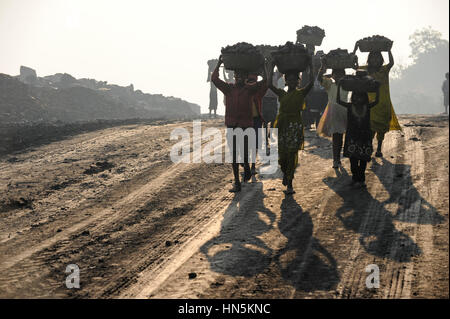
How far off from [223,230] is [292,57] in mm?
2892

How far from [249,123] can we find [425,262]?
3.95 metres

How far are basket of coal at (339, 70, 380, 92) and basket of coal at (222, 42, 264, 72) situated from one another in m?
1.45

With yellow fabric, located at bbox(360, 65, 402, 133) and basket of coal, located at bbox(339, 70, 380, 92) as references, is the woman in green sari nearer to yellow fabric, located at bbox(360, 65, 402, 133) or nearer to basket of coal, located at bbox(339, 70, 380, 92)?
basket of coal, located at bbox(339, 70, 380, 92)

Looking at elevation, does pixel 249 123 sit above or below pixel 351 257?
above

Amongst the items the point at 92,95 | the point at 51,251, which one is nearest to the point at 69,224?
the point at 51,251

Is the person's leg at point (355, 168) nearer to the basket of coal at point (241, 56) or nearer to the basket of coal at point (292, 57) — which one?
the basket of coal at point (292, 57)

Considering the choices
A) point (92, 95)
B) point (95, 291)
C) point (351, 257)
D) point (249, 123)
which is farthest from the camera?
point (92, 95)

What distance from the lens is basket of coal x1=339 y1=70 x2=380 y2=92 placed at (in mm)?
7480

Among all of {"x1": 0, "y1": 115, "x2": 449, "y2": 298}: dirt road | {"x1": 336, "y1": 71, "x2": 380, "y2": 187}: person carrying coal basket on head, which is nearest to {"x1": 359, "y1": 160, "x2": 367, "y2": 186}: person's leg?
{"x1": 336, "y1": 71, "x2": 380, "y2": 187}: person carrying coal basket on head

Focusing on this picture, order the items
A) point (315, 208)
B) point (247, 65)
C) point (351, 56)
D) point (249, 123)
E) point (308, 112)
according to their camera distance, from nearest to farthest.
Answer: point (315, 208) → point (247, 65) → point (249, 123) → point (351, 56) → point (308, 112)

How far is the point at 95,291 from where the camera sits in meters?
5.04

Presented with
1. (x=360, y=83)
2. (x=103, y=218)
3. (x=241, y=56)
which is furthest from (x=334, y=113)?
(x=103, y=218)
